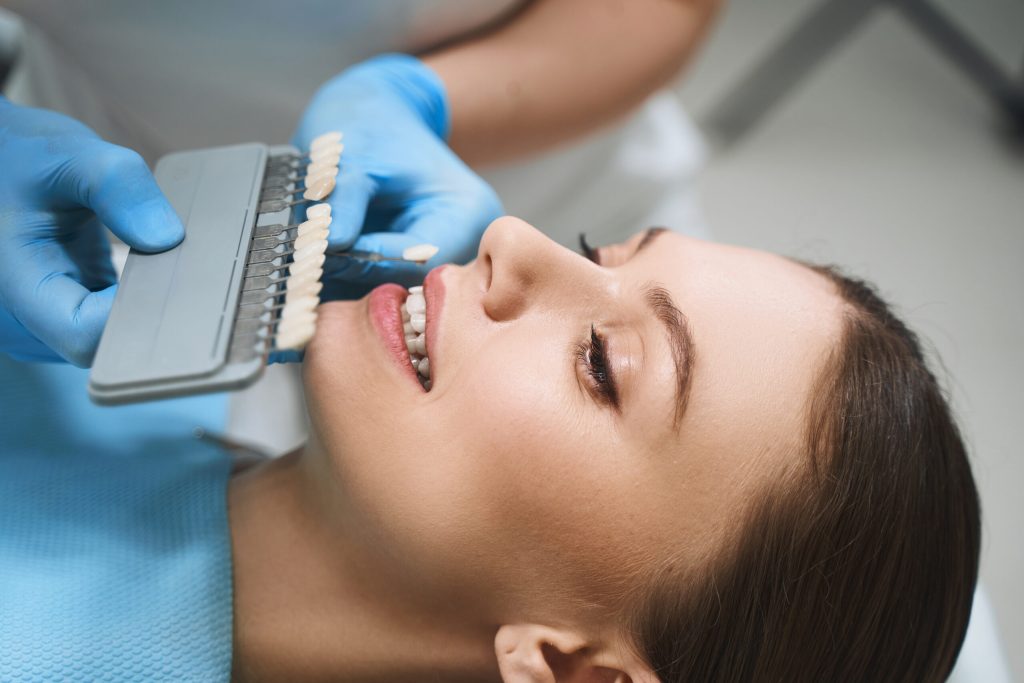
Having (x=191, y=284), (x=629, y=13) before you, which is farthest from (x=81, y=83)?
(x=629, y=13)

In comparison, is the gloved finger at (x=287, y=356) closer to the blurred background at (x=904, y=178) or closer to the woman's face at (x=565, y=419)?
the woman's face at (x=565, y=419)

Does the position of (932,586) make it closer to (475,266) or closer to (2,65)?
(475,266)

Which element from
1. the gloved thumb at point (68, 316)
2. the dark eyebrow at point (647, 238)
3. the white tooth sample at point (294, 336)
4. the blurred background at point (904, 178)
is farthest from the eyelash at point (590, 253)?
the blurred background at point (904, 178)

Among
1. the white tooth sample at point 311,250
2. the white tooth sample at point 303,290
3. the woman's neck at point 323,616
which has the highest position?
the white tooth sample at point 311,250

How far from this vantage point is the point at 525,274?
895 millimetres

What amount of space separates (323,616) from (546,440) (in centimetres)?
35

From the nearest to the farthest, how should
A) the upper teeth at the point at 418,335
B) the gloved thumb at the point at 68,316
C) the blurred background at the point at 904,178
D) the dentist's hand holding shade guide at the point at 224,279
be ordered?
the dentist's hand holding shade guide at the point at 224,279
the gloved thumb at the point at 68,316
the upper teeth at the point at 418,335
the blurred background at the point at 904,178

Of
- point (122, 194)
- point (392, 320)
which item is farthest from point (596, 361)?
point (122, 194)

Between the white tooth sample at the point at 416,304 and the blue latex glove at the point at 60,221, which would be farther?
the white tooth sample at the point at 416,304

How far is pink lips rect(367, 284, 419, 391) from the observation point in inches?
35.5

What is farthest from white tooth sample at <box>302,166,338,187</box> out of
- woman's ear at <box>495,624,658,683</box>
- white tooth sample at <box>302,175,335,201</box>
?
woman's ear at <box>495,624,658,683</box>

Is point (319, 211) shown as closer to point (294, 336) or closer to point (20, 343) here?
point (294, 336)

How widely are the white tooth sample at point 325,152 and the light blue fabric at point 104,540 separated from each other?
0.42m

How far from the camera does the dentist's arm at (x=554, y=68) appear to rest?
130 centimetres
